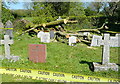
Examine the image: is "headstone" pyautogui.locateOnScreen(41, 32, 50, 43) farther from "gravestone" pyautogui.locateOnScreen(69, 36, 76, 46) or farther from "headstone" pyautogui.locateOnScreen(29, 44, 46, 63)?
"headstone" pyautogui.locateOnScreen(29, 44, 46, 63)

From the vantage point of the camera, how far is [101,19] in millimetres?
26297

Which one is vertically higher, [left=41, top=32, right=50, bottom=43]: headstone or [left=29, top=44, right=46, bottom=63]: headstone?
[left=41, top=32, right=50, bottom=43]: headstone

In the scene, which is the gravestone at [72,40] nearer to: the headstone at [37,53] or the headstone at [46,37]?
the headstone at [46,37]

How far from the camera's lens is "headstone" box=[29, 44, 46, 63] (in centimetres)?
653

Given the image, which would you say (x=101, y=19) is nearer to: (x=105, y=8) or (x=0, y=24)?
(x=105, y=8)

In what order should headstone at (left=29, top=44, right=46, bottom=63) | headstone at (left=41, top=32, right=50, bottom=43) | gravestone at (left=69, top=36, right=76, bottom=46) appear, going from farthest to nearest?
headstone at (left=41, top=32, right=50, bottom=43)
gravestone at (left=69, top=36, right=76, bottom=46)
headstone at (left=29, top=44, right=46, bottom=63)

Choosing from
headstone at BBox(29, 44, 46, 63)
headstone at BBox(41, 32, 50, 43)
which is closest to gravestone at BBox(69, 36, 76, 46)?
headstone at BBox(41, 32, 50, 43)

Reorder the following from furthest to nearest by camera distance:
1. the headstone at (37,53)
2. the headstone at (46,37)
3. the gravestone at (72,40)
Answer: the headstone at (46,37) < the gravestone at (72,40) < the headstone at (37,53)

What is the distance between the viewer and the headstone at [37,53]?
653cm

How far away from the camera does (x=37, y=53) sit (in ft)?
21.8

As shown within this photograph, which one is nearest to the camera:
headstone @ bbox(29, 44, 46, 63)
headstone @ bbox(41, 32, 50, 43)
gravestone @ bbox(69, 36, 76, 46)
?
headstone @ bbox(29, 44, 46, 63)

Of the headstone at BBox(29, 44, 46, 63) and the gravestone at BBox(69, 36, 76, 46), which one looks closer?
the headstone at BBox(29, 44, 46, 63)

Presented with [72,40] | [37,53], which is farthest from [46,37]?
[37,53]

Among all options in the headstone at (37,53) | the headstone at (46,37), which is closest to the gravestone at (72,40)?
the headstone at (46,37)
